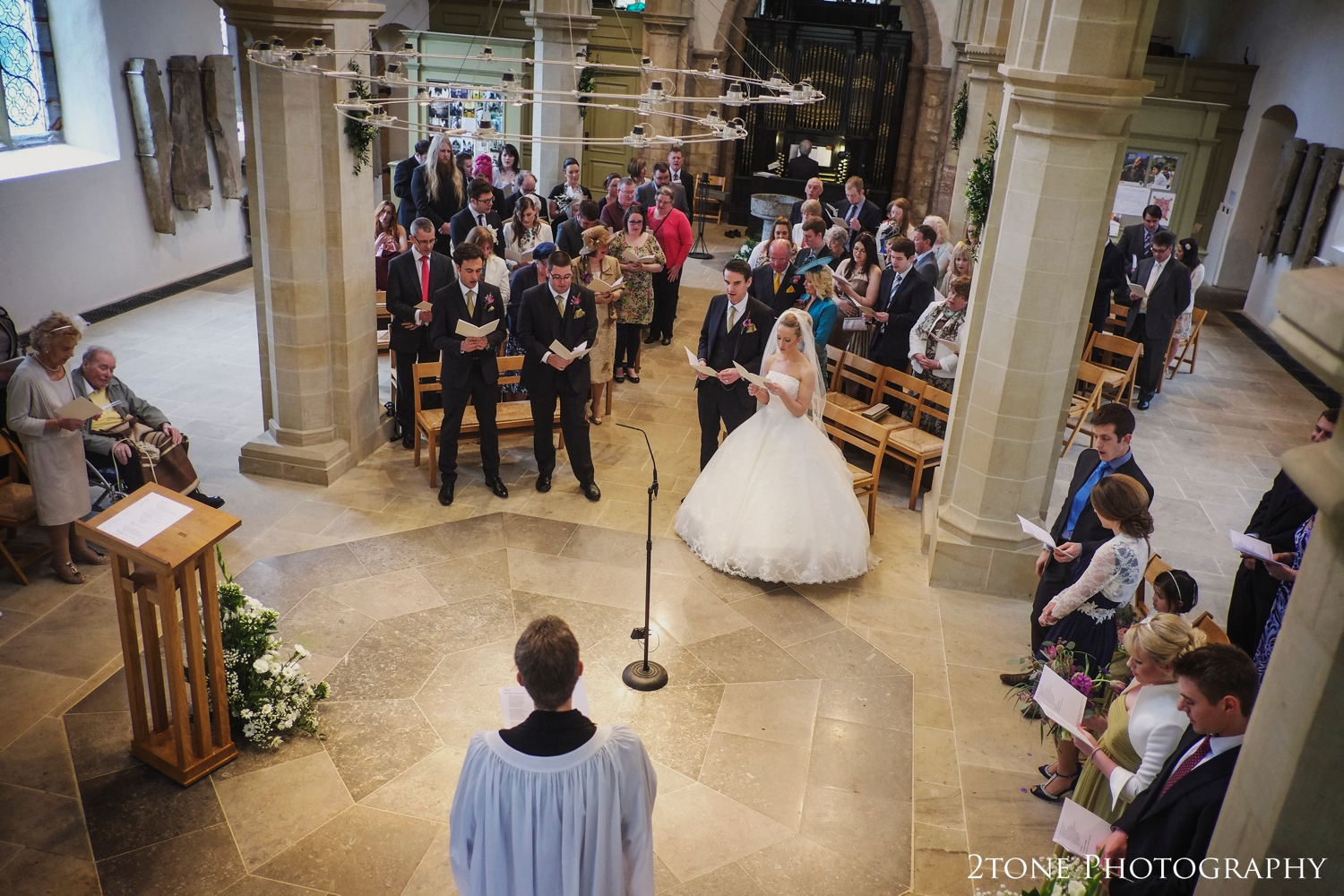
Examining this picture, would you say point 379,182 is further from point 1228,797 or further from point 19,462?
point 1228,797

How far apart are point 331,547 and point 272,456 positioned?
49.8 inches

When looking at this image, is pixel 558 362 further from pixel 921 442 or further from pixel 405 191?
pixel 405 191

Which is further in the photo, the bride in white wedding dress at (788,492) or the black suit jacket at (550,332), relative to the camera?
the black suit jacket at (550,332)

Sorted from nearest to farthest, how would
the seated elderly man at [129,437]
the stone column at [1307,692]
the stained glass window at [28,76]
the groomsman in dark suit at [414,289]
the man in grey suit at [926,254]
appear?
the stone column at [1307,692] → the seated elderly man at [129,437] → the groomsman in dark suit at [414,289] → the man in grey suit at [926,254] → the stained glass window at [28,76]

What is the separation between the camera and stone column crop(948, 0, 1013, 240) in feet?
40.7

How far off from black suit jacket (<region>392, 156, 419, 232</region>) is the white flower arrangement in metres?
6.59

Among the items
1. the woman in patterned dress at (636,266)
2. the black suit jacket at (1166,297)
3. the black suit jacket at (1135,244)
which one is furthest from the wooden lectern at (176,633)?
the black suit jacket at (1135,244)

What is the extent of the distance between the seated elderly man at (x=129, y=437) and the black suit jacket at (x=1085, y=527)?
16.3 ft

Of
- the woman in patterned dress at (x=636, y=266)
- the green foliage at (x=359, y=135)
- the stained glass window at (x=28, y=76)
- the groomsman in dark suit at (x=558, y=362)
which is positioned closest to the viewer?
the green foliage at (x=359, y=135)

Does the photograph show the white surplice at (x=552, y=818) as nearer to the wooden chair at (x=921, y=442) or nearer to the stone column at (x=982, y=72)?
the wooden chair at (x=921, y=442)

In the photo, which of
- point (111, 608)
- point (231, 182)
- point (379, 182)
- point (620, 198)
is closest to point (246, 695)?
point (111, 608)

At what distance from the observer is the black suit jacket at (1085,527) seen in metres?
5.16

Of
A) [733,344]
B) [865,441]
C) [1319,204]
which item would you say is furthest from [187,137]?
[1319,204]

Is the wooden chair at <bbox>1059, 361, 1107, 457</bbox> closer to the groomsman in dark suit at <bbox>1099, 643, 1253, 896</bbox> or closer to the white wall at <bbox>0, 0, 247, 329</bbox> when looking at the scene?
the groomsman in dark suit at <bbox>1099, 643, 1253, 896</bbox>
